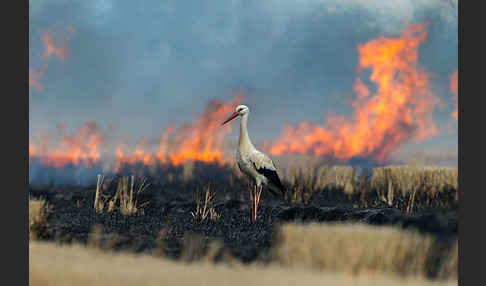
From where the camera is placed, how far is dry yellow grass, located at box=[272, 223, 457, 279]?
19.0 feet

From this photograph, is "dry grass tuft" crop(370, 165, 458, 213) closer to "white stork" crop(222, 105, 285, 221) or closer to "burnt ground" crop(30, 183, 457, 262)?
"burnt ground" crop(30, 183, 457, 262)

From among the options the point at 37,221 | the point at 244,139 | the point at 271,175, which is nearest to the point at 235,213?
the point at 271,175

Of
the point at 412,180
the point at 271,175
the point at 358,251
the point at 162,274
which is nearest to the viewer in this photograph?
the point at 162,274

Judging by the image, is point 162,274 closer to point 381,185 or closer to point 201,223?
point 201,223

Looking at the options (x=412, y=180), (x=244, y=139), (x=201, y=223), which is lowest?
(x=201, y=223)

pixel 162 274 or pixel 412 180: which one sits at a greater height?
pixel 412 180

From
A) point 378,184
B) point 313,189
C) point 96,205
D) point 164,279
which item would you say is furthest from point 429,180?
point 164,279

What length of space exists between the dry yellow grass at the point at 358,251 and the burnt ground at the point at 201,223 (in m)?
0.32

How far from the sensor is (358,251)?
19.1 feet

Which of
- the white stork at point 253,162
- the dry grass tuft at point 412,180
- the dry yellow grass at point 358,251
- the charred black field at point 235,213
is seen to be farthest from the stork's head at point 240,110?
the dry yellow grass at point 358,251

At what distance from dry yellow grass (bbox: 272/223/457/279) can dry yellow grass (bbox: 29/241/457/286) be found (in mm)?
400

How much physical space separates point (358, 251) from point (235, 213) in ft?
16.7

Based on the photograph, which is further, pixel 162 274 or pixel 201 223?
pixel 201 223

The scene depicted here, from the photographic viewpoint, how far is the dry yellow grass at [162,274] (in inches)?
193
